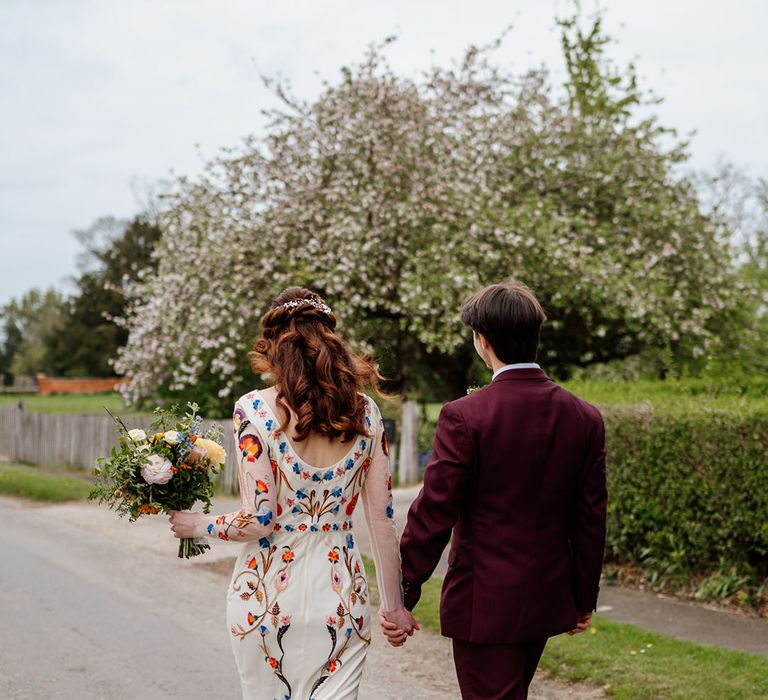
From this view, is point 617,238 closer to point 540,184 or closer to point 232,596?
point 540,184

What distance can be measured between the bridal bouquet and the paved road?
2.43 m

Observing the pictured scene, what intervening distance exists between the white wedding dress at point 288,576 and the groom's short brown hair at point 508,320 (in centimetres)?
65

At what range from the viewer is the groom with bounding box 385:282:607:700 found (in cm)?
301

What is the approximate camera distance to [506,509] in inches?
119

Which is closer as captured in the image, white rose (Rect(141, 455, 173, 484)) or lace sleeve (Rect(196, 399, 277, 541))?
lace sleeve (Rect(196, 399, 277, 541))

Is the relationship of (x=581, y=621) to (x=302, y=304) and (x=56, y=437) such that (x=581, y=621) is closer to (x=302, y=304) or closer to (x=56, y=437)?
(x=302, y=304)

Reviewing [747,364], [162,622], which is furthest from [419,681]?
[747,364]

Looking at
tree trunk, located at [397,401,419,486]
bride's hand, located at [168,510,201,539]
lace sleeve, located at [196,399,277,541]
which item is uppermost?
lace sleeve, located at [196,399,277,541]

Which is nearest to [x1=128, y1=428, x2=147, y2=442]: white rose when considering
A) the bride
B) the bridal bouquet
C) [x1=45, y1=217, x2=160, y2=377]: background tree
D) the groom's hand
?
the bridal bouquet

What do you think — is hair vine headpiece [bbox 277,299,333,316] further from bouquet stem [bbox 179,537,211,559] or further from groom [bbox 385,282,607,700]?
bouquet stem [bbox 179,537,211,559]

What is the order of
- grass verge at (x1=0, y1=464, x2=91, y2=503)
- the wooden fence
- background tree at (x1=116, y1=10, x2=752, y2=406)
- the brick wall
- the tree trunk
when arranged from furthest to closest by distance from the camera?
the brick wall, the wooden fence, the tree trunk, grass verge at (x1=0, y1=464, x2=91, y2=503), background tree at (x1=116, y1=10, x2=752, y2=406)

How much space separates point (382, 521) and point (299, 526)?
33 centimetres

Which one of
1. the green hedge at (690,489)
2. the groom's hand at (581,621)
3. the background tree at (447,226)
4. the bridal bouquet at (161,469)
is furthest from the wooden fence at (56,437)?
the groom's hand at (581,621)

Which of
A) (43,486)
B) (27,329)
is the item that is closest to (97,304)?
(27,329)
